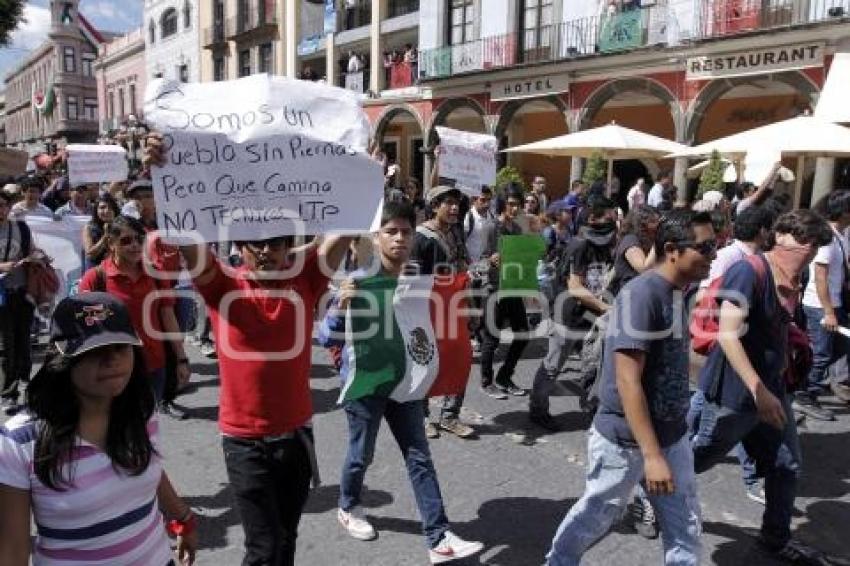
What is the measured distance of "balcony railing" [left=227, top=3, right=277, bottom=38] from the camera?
29.7 meters

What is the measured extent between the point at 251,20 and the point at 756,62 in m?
22.9

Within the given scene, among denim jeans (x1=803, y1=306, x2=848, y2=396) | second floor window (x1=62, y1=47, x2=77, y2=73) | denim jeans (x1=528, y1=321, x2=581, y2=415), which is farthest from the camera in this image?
second floor window (x1=62, y1=47, x2=77, y2=73)

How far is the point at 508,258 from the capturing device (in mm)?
6320

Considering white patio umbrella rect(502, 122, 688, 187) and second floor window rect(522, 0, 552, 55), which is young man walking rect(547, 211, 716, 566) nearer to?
white patio umbrella rect(502, 122, 688, 187)

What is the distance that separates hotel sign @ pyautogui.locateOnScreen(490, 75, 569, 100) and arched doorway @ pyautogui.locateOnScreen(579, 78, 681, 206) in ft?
3.56

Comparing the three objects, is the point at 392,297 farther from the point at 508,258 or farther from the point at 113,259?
the point at 508,258

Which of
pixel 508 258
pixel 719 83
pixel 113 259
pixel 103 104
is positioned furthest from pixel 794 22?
pixel 103 104

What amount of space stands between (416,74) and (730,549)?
21.6 m

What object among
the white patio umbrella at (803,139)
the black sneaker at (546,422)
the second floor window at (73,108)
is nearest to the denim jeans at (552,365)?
the black sneaker at (546,422)

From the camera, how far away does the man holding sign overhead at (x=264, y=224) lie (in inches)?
96.6

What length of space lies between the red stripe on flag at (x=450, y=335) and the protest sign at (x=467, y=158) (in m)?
2.61

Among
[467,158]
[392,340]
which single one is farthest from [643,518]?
[467,158]

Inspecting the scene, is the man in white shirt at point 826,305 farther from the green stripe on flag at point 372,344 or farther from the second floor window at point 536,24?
the second floor window at point 536,24

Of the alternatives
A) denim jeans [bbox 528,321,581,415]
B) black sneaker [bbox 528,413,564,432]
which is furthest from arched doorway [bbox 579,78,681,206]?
black sneaker [bbox 528,413,564,432]
